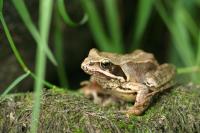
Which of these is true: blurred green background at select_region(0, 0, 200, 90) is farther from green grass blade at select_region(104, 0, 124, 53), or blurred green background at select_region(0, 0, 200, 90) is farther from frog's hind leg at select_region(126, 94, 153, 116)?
frog's hind leg at select_region(126, 94, 153, 116)

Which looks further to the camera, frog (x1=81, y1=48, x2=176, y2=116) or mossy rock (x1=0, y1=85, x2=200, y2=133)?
frog (x1=81, y1=48, x2=176, y2=116)

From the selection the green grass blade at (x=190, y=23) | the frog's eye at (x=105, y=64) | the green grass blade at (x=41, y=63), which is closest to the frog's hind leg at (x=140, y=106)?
the frog's eye at (x=105, y=64)

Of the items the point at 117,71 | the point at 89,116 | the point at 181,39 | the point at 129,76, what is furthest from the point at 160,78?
the point at 181,39

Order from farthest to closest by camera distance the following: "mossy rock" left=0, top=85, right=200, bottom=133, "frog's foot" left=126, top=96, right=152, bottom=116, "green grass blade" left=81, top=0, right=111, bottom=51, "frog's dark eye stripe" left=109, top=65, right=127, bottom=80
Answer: "green grass blade" left=81, top=0, right=111, bottom=51 → "frog's dark eye stripe" left=109, top=65, right=127, bottom=80 → "frog's foot" left=126, top=96, right=152, bottom=116 → "mossy rock" left=0, top=85, right=200, bottom=133

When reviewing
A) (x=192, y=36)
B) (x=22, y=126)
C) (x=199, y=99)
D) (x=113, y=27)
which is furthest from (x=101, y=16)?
(x=22, y=126)

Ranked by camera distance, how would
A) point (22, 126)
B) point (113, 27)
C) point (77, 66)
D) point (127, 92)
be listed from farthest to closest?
point (77, 66) < point (113, 27) < point (127, 92) < point (22, 126)

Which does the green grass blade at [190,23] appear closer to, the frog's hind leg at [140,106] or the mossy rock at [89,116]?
the mossy rock at [89,116]

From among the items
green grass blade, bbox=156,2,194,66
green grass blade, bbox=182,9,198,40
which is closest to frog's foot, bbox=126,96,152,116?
green grass blade, bbox=156,2,194,66

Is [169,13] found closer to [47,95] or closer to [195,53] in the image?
[195,53]
